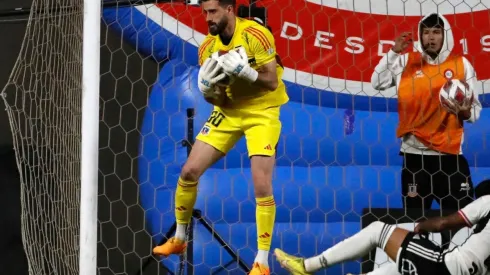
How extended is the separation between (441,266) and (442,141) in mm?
495

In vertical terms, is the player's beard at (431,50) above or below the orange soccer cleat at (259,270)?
above

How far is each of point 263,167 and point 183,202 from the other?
214mm

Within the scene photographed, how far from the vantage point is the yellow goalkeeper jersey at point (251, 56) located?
1610 mm

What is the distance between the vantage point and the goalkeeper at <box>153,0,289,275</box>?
1.58 m

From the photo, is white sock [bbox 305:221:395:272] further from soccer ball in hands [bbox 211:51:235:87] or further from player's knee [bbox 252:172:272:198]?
soccer ball in hands [bbox 211:51:235:87]

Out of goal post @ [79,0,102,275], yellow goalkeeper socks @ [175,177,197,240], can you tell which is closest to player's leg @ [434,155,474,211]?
yellow goalkeeper socks @ [175,177,197,240]

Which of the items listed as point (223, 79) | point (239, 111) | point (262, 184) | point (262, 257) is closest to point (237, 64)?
point (223, 79)

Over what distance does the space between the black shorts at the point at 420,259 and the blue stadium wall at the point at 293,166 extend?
1.19 ft

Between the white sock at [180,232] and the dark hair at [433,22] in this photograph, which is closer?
the white sock at [180,232]

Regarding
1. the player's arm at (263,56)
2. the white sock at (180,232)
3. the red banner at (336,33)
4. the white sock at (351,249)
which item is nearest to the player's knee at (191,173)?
the white sock at (180,232)

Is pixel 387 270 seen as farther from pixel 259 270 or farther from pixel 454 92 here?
pixel 454 92

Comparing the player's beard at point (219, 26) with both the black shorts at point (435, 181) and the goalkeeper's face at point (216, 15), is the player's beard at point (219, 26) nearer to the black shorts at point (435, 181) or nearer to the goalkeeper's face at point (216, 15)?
the goalkeeper's face at point (216, 15)

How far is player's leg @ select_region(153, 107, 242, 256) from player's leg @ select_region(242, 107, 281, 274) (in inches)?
2.1

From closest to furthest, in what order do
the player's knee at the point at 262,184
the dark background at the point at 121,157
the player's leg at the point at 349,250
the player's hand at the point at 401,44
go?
the player's knee at the point at 262,184
the player's leg at the point at 349,250
the player's hand at the point at 401,44
the dark background at the point at 121,157
